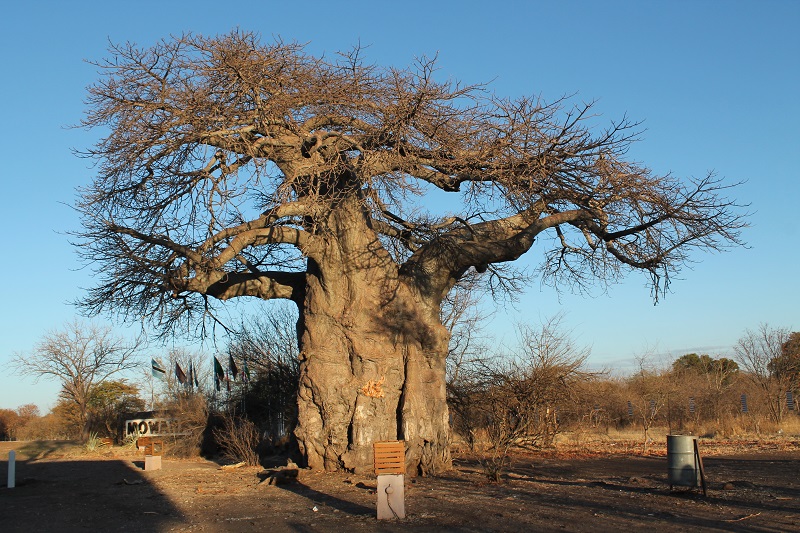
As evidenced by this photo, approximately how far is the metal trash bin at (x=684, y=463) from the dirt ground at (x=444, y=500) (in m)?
0.17

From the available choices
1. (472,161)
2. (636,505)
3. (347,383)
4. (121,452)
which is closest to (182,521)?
(347,383)

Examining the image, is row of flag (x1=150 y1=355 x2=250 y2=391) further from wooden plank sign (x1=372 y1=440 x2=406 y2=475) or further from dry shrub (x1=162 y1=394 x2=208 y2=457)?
wooden plank sign (x1=372 y1=440 x2=406 y2=475)

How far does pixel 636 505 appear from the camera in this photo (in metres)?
9.20

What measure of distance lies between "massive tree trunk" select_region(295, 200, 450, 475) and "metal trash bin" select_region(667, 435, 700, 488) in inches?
181

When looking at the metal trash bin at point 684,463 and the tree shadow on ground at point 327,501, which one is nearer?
the tree shadow on ground at point 327,501

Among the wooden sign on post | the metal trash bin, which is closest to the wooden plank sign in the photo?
the wooden sign on post

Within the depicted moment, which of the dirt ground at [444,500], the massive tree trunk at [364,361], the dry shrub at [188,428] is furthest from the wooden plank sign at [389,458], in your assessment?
the dry shrub at [188,428]

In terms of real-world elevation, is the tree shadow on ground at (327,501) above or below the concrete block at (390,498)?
below

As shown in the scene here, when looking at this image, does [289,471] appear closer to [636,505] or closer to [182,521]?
[182,521]

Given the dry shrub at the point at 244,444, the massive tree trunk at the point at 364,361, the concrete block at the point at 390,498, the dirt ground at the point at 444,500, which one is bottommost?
the dirt ground at the point at 444,500

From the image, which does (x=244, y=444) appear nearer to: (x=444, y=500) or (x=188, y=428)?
(x=188, y=428)

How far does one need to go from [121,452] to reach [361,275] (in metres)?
13.4

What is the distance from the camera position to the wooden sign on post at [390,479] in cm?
872

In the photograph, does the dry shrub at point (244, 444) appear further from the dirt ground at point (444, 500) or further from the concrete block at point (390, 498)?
the concrete block at point (390, 498)
